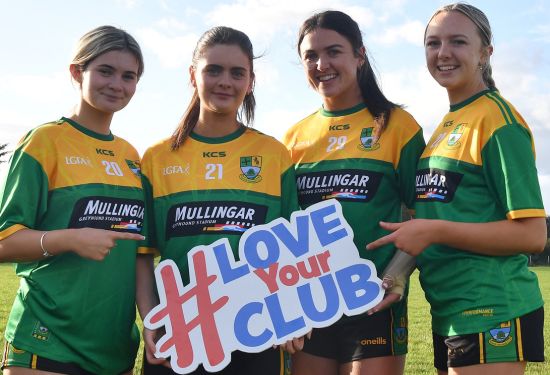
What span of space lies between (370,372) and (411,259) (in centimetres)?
64

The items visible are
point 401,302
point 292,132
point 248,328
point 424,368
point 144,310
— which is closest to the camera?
point 248,328

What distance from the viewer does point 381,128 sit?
347 cm

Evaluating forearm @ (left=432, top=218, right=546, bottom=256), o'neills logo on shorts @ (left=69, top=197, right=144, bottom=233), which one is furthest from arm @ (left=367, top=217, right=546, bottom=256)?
o'neills logo on shorts @ (left=69, top=197, right=144, bottom=233)

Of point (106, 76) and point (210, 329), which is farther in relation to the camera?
point (106, 76)

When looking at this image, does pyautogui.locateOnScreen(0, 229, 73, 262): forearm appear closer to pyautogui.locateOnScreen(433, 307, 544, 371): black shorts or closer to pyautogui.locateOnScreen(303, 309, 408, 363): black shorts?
pyautogui.locateOnScreen(303, 309, 408, 363): black shorts

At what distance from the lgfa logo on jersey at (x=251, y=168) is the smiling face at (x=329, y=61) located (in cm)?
64

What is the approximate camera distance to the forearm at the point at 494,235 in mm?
2863

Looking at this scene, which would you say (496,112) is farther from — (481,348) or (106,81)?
(106,81)

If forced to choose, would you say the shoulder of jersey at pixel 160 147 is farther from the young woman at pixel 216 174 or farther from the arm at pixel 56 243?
the arm at pixel 56 243

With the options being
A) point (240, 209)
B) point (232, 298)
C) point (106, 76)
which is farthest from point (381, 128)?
point (106, 76)

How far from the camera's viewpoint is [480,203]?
2.97 m

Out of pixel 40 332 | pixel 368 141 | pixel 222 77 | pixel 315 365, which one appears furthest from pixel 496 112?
A: pixel 40 332

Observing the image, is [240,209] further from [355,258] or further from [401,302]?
[401,302]

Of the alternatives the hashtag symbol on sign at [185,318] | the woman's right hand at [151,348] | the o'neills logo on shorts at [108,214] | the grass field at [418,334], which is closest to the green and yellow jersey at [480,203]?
the hashtag symbol on sign at [185,318]
